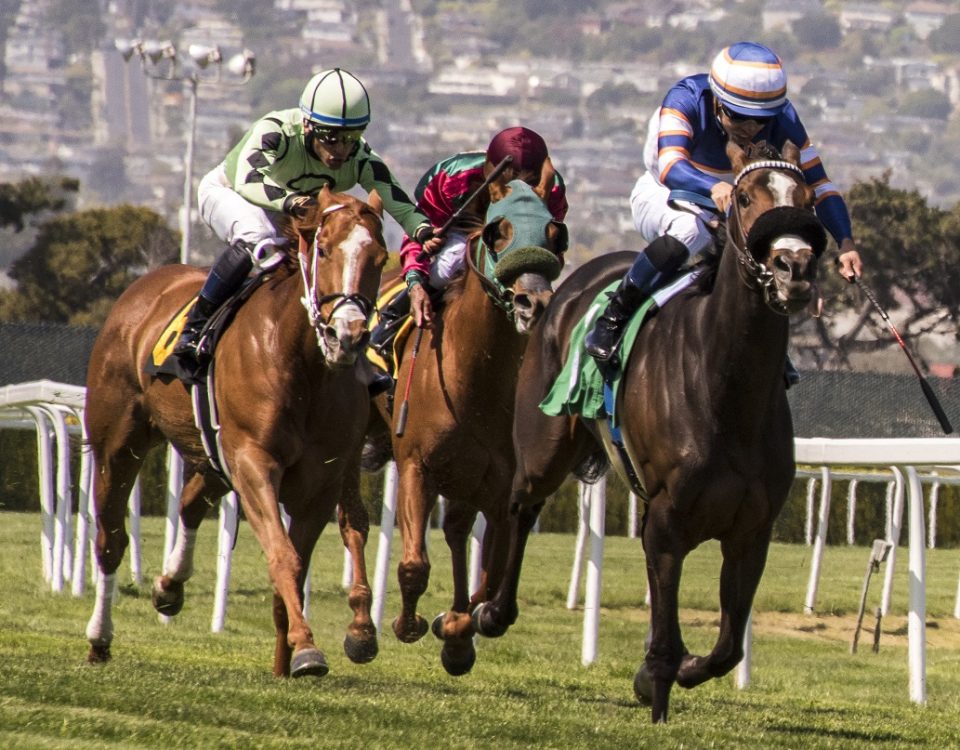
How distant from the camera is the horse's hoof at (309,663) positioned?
6.53 m

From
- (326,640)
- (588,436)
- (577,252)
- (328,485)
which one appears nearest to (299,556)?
(328,485)

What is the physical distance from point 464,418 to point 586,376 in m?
0.78

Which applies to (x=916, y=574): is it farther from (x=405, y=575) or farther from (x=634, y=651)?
(x=634, y=651)

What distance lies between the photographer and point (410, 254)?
8477 mm

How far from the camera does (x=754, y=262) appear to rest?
6176 mm

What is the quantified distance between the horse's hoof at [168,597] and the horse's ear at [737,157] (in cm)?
336

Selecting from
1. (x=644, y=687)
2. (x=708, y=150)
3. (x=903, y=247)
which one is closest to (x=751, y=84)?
(x=708, y=150)

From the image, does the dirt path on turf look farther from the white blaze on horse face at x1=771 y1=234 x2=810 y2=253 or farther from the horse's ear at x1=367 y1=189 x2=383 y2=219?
the white blaze on horse face at x1=771 y1=234 x2=810 y2=253

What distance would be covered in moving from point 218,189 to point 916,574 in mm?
3101

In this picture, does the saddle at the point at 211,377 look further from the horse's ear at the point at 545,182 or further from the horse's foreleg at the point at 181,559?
the horse's ear at the point at 545,182

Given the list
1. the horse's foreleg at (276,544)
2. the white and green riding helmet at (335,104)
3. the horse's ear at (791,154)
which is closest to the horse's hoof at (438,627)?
the horse's foreleg at (276,544)

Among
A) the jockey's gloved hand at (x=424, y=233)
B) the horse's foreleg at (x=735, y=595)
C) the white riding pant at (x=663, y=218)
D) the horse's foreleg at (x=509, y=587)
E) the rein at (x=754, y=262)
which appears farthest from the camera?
the jockey's gloved hand at (x=424, y=233)

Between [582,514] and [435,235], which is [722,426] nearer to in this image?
[435,235]

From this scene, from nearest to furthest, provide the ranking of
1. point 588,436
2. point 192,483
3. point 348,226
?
1. point 348,226
2. point 588,436
3. point 192,483
